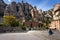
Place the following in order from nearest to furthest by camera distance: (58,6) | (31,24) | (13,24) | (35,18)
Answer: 1. (13,24)
2. (58,6)
3. (31,24)
4. (35,18)

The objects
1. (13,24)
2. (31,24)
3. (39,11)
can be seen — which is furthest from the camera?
(39,11)

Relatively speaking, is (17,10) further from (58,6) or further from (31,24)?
(58,6)

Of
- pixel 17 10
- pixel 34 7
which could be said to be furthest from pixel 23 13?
pixel 34 7

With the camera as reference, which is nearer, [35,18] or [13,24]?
[13,24]

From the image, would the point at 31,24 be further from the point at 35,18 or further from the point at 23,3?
the point at 23,3

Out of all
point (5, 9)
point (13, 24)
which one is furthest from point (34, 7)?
point (13, 24)

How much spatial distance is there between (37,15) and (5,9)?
65.5ft

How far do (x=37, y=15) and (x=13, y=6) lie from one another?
1582 cm

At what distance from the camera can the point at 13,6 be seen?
9688 cm

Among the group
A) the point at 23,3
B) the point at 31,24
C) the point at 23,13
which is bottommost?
the point at 31,24

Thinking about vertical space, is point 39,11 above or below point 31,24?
above

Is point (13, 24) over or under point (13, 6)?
under

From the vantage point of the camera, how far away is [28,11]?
102938 millimetres

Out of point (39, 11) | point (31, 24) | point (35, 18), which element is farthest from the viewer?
point (39, 11)
